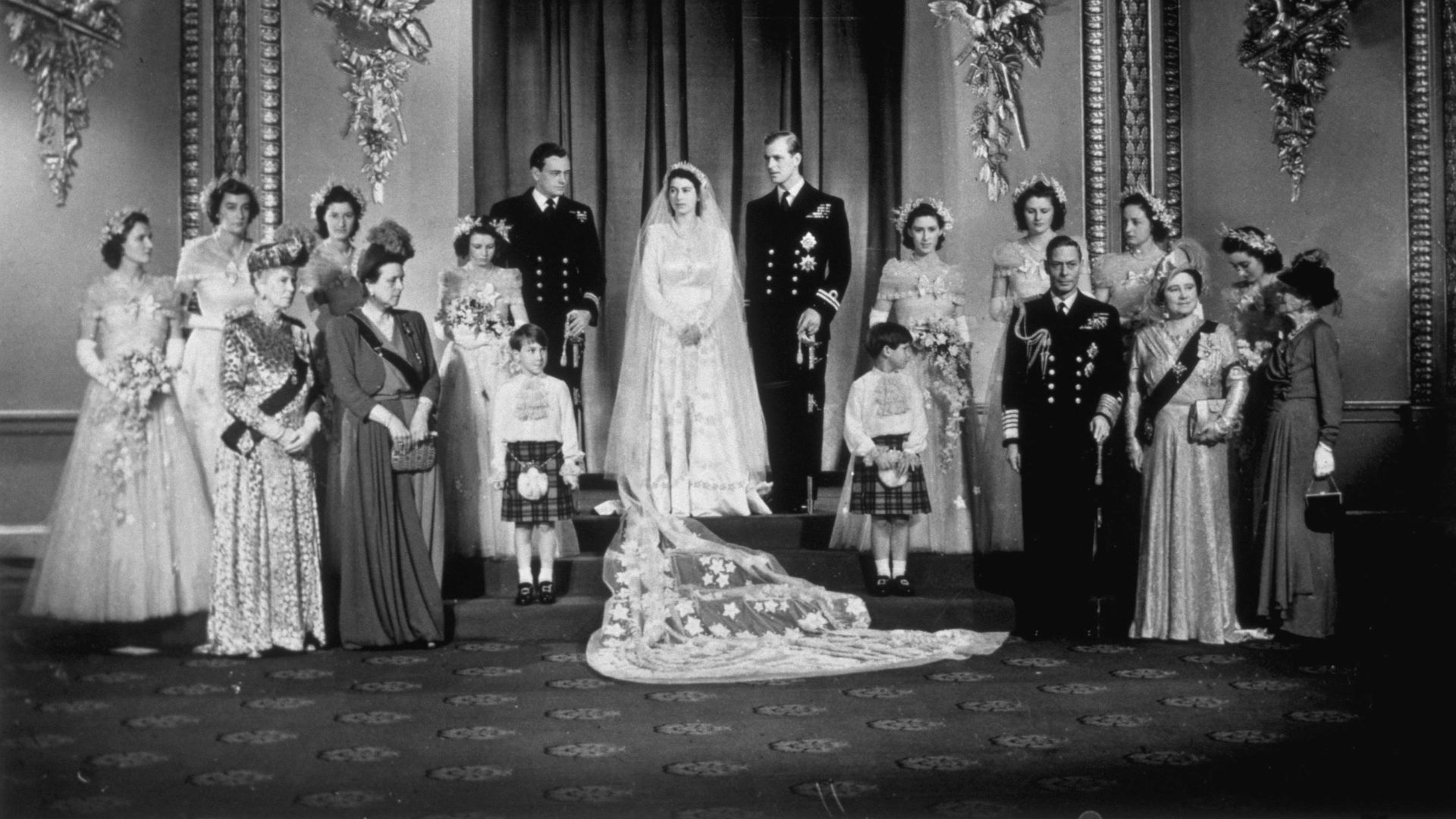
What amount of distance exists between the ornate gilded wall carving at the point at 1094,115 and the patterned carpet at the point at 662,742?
2516mm

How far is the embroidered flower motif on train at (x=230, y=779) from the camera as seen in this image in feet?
11.5

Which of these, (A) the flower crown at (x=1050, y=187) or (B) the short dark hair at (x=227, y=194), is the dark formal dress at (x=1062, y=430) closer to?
(A) the flower crown at (x=1050, y=187)

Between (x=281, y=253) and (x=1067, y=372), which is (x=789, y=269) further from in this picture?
(x=281, y=253)

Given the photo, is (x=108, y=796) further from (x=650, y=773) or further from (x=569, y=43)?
(x=569, y=43)

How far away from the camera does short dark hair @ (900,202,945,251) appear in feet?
19.2

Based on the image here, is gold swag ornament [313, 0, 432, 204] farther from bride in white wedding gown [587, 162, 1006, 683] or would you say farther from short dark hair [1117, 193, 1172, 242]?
short dark hair [1117, 193, 1172, 242]

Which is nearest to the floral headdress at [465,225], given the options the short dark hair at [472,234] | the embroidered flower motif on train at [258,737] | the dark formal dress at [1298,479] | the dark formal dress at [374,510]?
the short dark hair at [472,234]

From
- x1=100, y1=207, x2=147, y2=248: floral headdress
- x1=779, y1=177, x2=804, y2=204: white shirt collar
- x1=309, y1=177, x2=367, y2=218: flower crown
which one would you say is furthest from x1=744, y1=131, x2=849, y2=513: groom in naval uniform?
x1=100, y1=207, x2=147, y2=248: floral headdress

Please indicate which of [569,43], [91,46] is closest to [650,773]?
[91,46]

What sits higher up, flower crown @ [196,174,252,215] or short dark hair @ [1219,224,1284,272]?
flower crown @ [196,174,252,215]

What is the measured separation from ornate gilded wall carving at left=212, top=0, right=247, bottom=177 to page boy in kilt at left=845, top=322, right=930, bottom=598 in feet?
7.66

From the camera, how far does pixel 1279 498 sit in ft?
17.1

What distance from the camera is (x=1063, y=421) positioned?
5188 millimetres

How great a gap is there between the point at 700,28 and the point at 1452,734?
4644 millimetres
